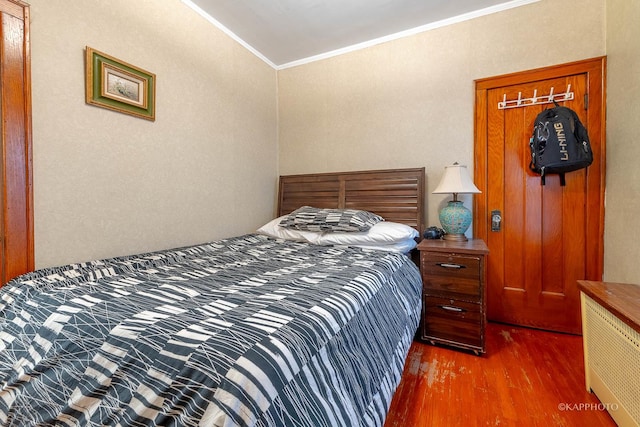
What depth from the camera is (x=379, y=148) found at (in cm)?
281

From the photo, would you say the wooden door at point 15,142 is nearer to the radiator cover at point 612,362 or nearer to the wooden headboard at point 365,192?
the wooden headboard at point 365,192

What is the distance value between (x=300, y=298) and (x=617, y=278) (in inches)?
88.8

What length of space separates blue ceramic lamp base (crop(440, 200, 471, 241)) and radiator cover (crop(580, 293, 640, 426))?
795 mm

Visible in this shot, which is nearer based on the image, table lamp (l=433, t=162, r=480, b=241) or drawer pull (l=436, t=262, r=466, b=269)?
Result: drawer pull (l=436, t=262, r=466, b=269)

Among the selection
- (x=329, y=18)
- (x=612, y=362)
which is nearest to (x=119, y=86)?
(x=329, y=18)

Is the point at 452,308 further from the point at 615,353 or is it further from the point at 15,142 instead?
the point at 15,142

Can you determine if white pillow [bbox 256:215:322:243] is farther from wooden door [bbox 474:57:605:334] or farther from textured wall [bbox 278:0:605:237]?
wooden door [bbox 474:57:605:334]

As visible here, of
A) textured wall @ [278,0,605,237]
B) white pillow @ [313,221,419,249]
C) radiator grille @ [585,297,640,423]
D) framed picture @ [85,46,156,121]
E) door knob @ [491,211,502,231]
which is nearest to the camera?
radiator grille @ [585,297,640,423]

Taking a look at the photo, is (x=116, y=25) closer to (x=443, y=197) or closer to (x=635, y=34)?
(x=443, y=197)

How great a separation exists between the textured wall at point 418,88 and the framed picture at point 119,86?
1.58 meters

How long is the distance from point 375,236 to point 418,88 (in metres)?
1.52

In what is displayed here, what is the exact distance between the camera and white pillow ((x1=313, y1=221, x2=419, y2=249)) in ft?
6.89

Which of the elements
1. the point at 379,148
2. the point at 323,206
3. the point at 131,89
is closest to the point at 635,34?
the point at 379,148

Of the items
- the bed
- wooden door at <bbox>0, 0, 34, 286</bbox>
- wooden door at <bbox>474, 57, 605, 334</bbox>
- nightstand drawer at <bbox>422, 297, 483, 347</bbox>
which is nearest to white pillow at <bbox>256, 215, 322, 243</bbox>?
the bed
